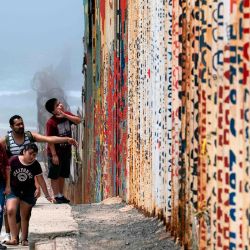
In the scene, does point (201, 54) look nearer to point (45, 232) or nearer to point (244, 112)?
point (244, 112)

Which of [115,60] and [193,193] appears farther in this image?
[115,60]

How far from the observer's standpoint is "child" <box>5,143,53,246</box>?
9758 millimetres

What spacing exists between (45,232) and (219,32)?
3.46 metres

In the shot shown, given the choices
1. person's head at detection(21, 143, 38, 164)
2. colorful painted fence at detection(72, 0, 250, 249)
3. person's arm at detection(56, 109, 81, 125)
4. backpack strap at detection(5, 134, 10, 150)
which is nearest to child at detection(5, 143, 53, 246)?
person's head at detection(21, 143, 38, 164)

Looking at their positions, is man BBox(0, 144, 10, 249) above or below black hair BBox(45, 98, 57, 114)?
below

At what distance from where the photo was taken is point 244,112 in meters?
4.15

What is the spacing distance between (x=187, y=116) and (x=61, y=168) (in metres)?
6.32

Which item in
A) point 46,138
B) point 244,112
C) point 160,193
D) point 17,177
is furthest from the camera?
point 46,138

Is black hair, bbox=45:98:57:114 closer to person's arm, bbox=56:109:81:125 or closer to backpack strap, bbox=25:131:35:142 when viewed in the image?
person's arm, bbox=56:109:81:125

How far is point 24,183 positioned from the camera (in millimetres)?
9852

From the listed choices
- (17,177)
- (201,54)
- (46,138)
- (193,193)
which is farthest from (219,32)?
(46,138)

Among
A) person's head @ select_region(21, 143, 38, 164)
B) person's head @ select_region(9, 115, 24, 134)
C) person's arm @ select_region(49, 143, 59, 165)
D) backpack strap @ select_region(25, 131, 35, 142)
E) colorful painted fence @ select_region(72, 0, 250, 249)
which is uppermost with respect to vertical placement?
colorful painted fence @ select_region(72, 0, 250, 249)

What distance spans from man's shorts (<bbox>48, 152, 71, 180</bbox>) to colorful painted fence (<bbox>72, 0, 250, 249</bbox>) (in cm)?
81

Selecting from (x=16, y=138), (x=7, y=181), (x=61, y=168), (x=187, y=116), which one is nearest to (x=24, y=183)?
(x=7, y=181)
